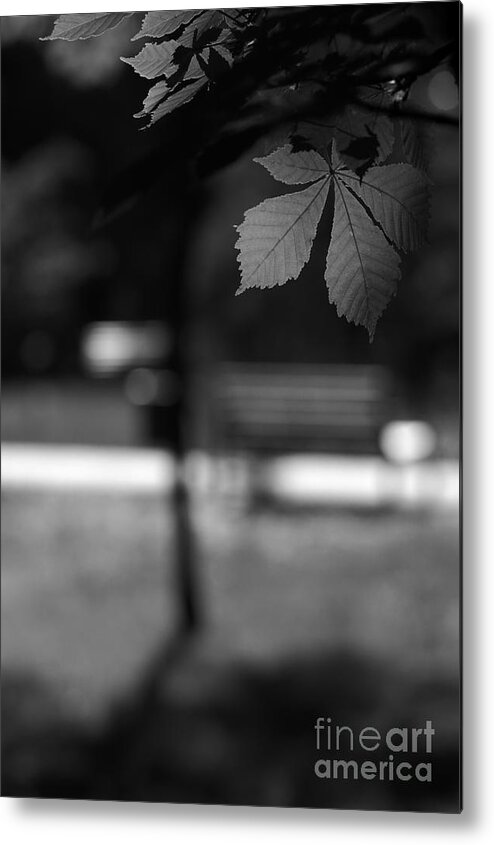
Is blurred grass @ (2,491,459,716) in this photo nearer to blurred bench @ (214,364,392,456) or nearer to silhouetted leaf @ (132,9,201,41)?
blurred bench @ (214,364,392,456)

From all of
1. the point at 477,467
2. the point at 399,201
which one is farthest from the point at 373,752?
the point at 399,201

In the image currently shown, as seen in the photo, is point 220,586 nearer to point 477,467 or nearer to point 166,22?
point 477,467

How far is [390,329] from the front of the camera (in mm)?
1785

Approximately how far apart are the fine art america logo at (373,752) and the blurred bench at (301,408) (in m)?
0.49

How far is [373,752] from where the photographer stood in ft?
5.91

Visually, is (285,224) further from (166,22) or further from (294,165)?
(166,22)

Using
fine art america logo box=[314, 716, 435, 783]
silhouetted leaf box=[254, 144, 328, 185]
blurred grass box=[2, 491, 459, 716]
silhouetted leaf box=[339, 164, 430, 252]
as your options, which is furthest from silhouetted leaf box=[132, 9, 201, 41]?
fine art america logo box=[314, 716, 435, 783]

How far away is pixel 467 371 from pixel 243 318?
399mm

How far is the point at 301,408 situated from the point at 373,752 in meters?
0.61

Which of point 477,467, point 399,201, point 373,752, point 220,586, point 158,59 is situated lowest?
point 373,752

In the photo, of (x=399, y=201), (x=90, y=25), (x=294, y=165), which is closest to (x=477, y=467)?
(x=399, y=201)

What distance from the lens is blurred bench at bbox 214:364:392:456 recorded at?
1789 millimetres

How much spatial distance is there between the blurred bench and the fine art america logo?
0.49 metres

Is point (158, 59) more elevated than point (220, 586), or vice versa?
point (158, 59)
